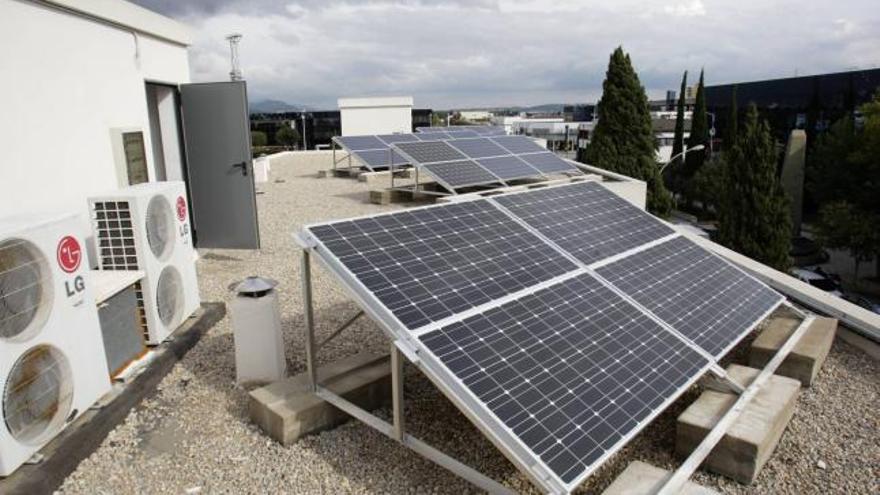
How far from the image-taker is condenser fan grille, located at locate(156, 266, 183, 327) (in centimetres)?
712

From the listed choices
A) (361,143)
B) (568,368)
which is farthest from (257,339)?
(361,143)

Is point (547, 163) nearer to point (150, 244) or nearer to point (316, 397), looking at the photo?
point (150, 244)

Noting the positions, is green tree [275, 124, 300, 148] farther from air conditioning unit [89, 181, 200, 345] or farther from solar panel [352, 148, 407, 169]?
air conditioning unit [89, 181, 200, 345]

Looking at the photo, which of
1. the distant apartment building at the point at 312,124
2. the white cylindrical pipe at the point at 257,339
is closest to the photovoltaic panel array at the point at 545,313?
the white cylindrical pipe at the point at 257,339

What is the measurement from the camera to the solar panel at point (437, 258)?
4.85m

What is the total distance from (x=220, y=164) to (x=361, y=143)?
1520 centimetres

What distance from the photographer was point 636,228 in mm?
7848

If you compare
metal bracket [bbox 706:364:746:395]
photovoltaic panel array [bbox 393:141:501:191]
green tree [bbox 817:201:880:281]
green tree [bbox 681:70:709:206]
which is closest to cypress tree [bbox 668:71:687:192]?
green tree [bbox 681:70:709:206]

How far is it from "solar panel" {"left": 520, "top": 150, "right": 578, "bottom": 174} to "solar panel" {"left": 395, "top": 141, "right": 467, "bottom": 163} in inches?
88.0

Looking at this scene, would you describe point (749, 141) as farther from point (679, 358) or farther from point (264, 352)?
point (264, 352)

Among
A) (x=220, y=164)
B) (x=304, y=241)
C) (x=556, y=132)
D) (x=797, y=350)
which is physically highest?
(x=220, y=164)

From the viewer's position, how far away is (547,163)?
1730 centimetres

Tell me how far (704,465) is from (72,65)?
918 cm

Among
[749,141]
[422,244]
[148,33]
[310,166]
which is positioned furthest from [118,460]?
[310,166]
